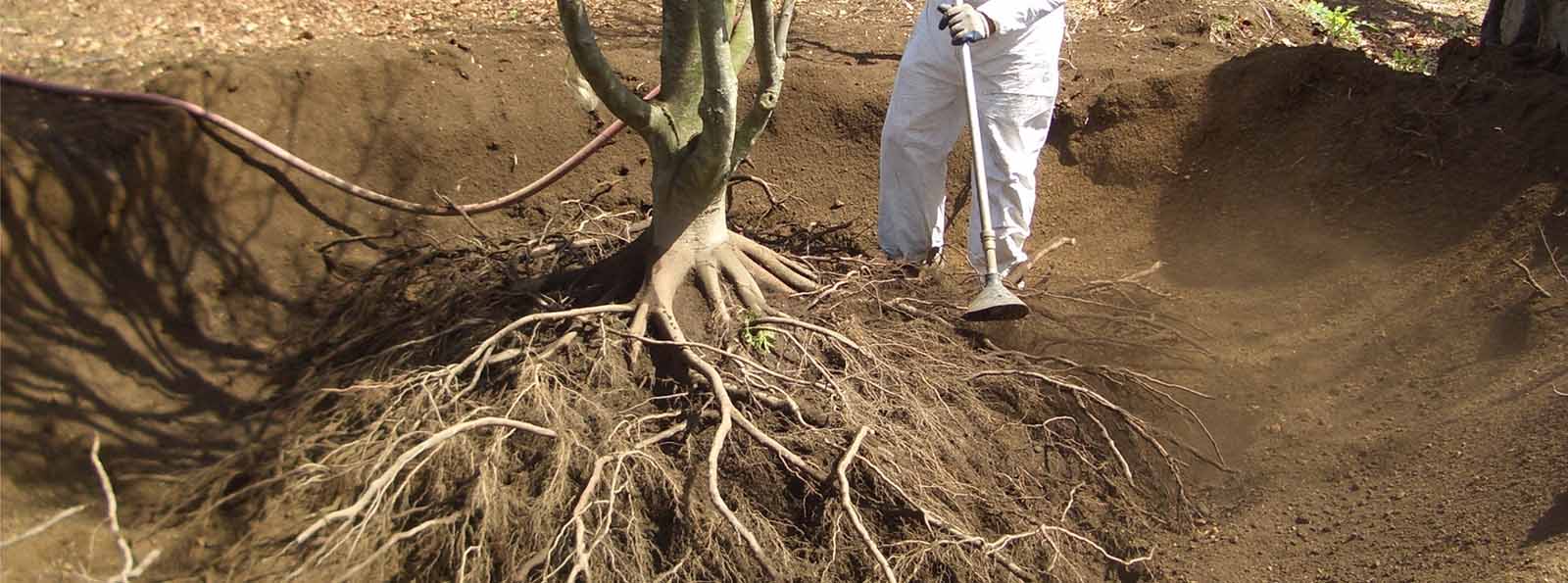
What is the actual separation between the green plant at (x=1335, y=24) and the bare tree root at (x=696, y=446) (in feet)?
12.3

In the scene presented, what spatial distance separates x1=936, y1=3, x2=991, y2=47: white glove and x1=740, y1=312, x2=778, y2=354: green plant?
109 centimetres

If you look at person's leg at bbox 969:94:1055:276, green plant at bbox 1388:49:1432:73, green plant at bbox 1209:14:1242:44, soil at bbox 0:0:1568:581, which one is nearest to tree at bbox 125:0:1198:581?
soil at bbox 0:0:1568:581

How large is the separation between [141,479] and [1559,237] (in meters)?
4.37

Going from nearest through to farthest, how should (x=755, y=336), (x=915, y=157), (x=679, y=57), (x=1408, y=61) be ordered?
(x=679, y=57) → (x=755, y=336) → (x=915, y=157) → (x=1408, y=61)

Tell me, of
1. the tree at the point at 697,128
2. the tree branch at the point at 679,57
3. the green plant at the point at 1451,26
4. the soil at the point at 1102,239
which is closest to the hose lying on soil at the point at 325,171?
the soil at the point at 1102,239

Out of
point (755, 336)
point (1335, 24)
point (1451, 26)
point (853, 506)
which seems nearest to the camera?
point (853, 506)

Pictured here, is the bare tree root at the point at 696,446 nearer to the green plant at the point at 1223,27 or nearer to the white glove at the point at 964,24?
the white glove at the point at 964,24

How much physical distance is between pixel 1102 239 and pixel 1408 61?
251 cm

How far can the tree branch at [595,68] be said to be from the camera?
2834 mm

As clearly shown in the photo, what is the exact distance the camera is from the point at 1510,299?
3711 mm

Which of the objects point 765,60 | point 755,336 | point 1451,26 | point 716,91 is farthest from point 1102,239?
point 1451,26

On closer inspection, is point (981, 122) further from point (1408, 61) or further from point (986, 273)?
point (1408, 61)

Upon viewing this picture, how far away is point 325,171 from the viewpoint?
400cm

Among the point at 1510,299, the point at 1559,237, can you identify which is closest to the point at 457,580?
the point at 1510,299
